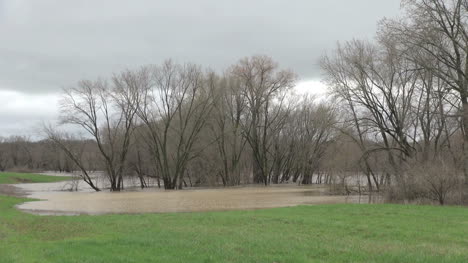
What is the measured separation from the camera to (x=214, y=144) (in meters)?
57.3

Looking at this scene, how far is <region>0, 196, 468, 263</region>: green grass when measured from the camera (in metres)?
8.43

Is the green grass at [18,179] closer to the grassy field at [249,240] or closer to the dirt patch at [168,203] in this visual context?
the dirt patch at [168,203]

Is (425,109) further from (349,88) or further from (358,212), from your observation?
(358,212)

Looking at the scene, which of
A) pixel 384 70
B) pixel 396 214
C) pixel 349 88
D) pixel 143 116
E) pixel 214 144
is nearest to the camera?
pixel 396 214

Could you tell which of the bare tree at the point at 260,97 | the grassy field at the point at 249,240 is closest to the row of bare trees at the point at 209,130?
the bare tree at the point at 260,97

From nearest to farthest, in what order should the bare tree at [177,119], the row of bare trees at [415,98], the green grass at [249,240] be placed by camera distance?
the green grass at [249,240] < the row of bare trees at [415,98] < the bare tree at [177,119]

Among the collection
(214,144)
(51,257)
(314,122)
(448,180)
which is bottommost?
(51,257)

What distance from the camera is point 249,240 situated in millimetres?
10445

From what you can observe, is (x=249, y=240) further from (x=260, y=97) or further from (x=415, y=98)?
(x=260, y=97)

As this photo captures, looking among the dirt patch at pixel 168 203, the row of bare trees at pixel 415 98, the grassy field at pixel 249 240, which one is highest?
the row of bare trees at pixel 415 98

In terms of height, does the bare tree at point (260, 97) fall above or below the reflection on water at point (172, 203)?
above

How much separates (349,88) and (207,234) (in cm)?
2855

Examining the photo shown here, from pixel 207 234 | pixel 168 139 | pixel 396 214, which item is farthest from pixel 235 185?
pixel 207 234

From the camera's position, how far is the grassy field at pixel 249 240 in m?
8.43
